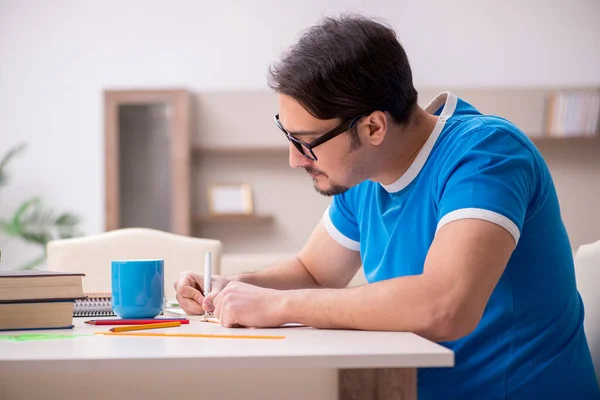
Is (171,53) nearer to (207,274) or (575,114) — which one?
(575,114)

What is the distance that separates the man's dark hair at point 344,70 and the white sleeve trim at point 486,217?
315 mm

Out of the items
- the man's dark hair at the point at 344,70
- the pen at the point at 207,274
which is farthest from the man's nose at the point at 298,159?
the pen at the point at 207,274

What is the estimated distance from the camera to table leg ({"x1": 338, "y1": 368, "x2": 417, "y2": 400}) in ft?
2.97

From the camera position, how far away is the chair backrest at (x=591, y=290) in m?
Result: 1.46

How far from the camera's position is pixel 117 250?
7.32ft

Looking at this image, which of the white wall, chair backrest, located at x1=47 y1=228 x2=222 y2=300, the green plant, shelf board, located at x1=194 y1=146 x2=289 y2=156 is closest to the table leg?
chair backrest, located at x1=47 y1=228 x2=222 y2=300

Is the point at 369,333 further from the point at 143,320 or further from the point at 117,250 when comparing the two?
the point at 117,250

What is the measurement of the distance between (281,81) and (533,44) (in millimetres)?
4177

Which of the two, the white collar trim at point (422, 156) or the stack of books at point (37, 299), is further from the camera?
the white collar trim at point (422, 156)

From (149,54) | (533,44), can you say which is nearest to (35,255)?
(149,54)

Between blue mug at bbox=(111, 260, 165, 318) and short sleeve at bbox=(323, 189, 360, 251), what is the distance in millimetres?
525

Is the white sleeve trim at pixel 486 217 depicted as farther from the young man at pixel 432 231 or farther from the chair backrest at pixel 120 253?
the chair backrest at pixel 120 253

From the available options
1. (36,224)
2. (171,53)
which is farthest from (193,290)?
(171,53)

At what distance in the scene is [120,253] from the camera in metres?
2.23
